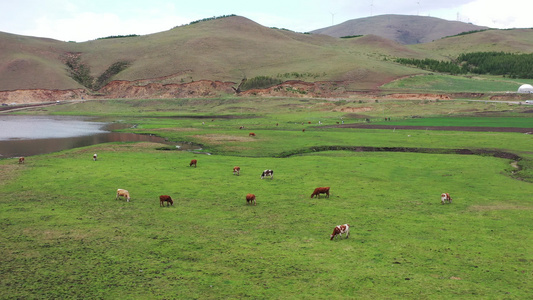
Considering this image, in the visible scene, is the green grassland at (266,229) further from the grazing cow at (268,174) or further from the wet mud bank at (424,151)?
the wet mud bank at (424,151)

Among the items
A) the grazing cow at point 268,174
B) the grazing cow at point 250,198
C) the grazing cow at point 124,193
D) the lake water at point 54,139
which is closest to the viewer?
the grazing cow at point 250,198

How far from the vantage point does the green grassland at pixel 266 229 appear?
54.9 feet

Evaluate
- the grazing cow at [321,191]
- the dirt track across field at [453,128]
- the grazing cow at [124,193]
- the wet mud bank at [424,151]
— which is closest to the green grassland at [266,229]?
the grazing cow at [321,191]

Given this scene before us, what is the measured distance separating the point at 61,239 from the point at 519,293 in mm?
19561

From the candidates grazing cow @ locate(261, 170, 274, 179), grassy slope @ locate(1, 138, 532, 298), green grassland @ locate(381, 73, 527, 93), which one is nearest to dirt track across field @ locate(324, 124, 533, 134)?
grassy slope @ locate(1, 138, 532, 298)

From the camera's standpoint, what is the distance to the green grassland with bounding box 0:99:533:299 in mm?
16719

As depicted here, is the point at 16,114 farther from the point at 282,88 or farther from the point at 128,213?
the point at 128,213

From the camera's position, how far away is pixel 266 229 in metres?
23.1

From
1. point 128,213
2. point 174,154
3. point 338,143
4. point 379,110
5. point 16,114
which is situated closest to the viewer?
point 128,213

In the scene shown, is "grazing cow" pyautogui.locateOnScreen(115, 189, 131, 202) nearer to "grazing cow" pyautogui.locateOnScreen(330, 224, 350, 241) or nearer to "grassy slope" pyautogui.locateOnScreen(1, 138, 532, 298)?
"grassy slope" pyautogui.locateOnScreen(1, 138, 532, 298)

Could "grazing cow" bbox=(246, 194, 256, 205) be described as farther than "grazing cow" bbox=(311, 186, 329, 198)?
No

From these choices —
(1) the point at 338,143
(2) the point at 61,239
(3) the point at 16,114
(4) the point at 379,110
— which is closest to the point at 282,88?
(4) the point at 379,110

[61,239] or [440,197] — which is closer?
[61,239]

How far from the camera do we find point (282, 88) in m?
164
